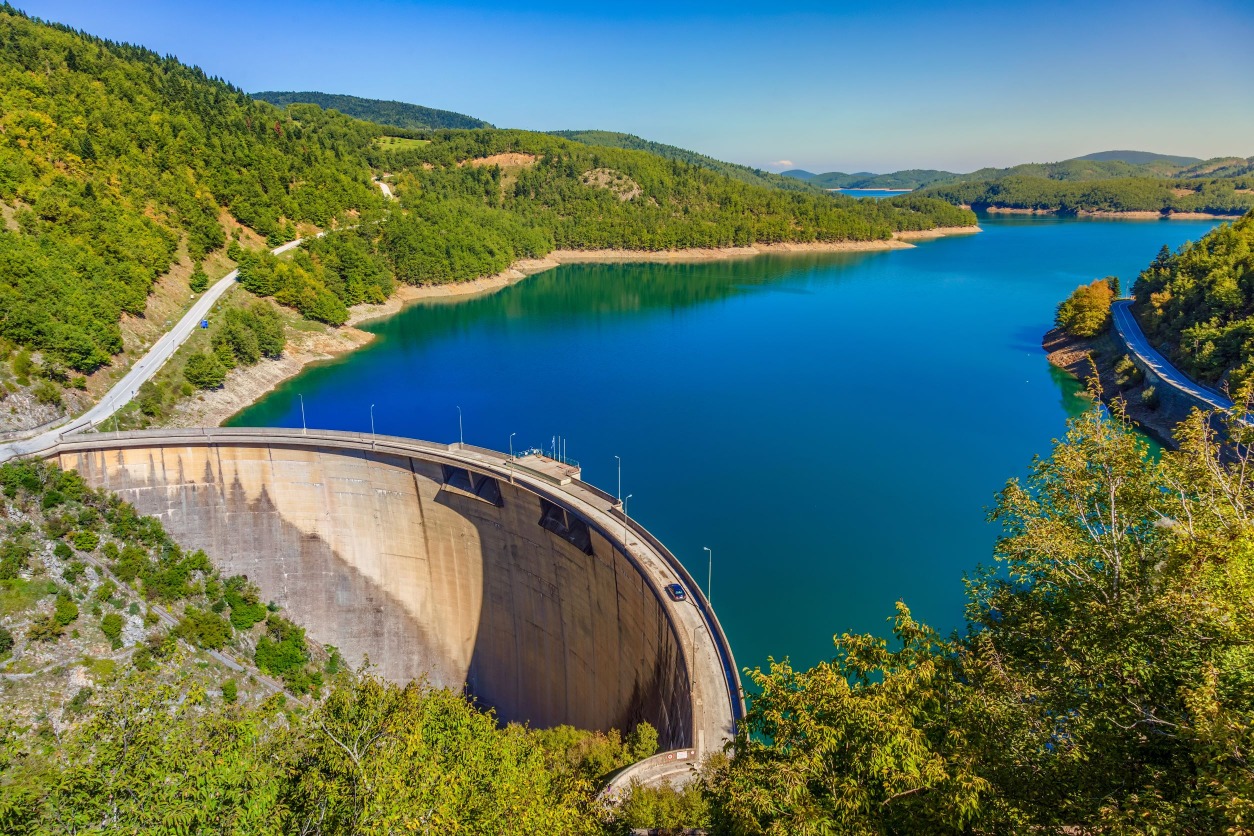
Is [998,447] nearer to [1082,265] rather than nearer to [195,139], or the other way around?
[195,139]

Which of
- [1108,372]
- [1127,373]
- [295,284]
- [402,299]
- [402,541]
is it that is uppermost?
[295,284]

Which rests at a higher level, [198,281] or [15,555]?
[198,281]

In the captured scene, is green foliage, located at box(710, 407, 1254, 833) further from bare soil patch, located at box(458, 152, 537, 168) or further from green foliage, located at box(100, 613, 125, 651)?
bare soil patch, located at box(458, 152, 537, 168)

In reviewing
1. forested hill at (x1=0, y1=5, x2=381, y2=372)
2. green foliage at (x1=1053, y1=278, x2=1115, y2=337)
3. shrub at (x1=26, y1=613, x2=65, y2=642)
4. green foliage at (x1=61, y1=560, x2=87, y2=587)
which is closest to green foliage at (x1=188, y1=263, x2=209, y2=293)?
forested hill at (x1=0, y1=5, x2=381, y2=372)

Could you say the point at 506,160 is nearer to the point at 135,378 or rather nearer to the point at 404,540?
the point at 135,378

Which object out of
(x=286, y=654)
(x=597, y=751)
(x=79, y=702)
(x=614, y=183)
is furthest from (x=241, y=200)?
(x=614, y=183)

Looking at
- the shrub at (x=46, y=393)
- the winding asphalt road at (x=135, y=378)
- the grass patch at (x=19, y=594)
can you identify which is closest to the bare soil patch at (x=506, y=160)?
the winding asphalt road at (x=135, y=378)
